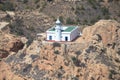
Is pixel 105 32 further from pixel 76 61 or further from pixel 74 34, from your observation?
pixel 76 61

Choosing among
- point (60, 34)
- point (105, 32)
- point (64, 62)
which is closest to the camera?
point (64, 62)

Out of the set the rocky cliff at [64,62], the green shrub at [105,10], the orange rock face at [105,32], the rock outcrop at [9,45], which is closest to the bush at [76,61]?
the rocky cliff at [64,62]

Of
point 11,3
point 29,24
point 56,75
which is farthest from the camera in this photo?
point 11,3

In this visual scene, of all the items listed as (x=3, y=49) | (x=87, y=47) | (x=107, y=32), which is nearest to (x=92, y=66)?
(x=87, y=47)

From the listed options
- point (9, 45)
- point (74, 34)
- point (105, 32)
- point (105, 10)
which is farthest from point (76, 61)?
point (105, 10)

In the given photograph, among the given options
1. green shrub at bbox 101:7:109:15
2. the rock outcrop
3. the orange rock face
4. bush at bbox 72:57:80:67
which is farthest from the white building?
green shrub at bbox 101:7:109:15

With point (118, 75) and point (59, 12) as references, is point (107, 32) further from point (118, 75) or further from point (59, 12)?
point (59, 12)

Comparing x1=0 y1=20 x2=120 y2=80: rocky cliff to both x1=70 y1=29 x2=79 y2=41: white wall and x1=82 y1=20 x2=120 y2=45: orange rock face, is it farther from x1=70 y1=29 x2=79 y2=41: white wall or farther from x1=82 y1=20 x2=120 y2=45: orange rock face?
x1=70 y1=29 x2=79 y2=41: white wall

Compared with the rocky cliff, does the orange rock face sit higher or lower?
higher

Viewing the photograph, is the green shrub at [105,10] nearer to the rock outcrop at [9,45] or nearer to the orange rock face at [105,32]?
the orange rock face at [105,32]
